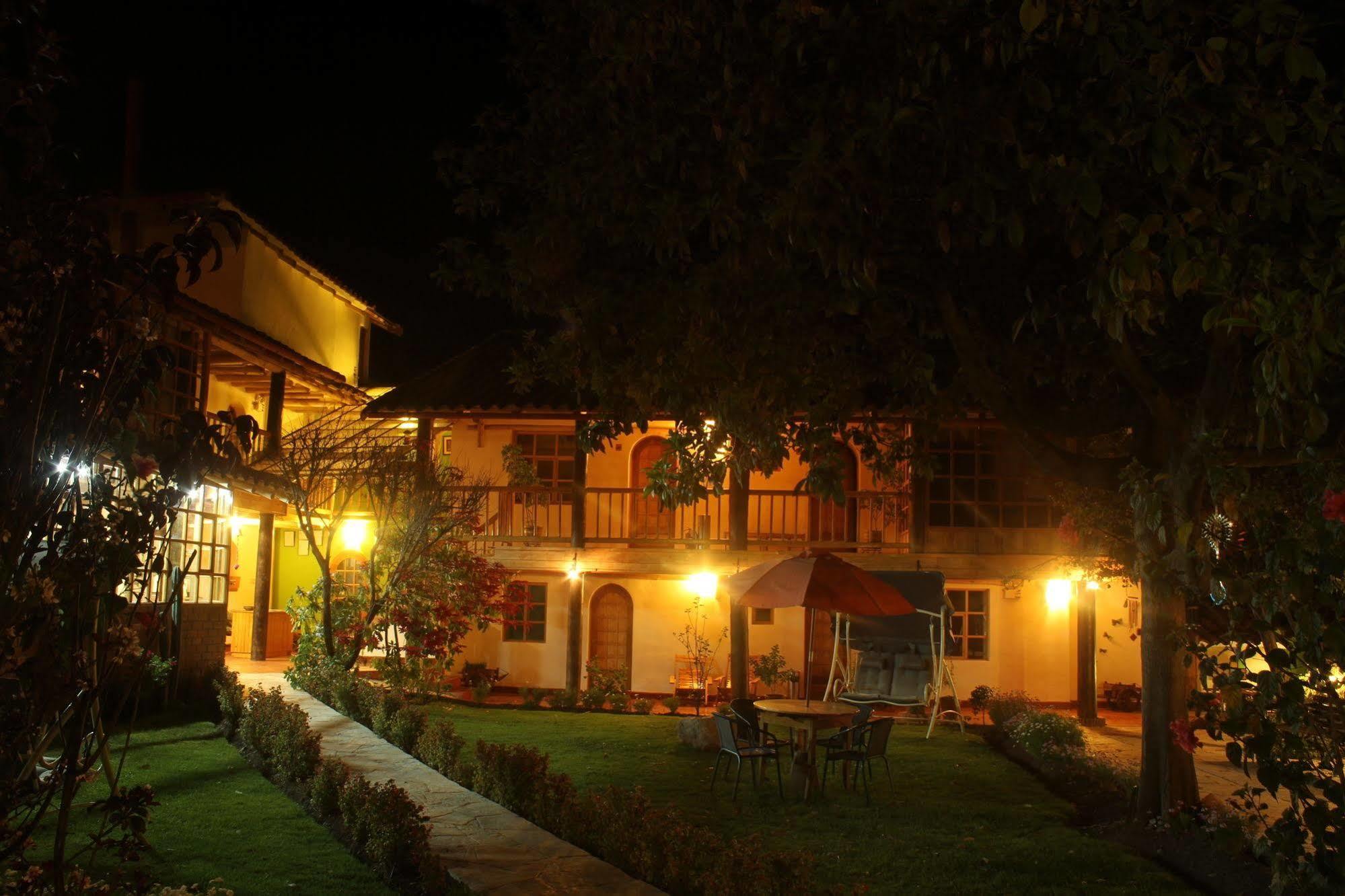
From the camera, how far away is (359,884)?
639cm

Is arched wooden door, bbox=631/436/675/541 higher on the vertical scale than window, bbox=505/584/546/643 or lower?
higher

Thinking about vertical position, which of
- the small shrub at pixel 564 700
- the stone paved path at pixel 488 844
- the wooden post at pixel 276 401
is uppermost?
the wooden post at pixel 276 401

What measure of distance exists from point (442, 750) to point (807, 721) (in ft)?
10.2

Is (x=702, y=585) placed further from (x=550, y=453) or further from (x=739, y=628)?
(x=550, y=453)

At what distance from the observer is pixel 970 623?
18891 mm

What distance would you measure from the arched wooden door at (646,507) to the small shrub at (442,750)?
353 inches

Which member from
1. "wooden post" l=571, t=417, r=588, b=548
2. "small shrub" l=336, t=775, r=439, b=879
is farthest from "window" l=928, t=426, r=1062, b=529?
"small shrub" l=336, t=775, r=439, b=879

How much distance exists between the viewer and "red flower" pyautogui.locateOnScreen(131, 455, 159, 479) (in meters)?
3.62

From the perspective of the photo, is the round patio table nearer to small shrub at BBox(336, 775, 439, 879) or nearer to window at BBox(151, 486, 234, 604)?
small shrub at BBox(336, 775, 439, 879)

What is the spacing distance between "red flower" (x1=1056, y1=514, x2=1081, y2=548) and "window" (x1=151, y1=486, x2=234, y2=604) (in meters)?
11.3

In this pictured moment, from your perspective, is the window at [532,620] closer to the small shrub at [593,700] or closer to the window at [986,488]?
the small shrub at [593,700]

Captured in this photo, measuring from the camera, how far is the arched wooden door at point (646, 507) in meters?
19.3

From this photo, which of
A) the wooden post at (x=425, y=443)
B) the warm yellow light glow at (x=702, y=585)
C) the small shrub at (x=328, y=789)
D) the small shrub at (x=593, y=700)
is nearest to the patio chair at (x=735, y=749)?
the small shrub at (x=328, y=789)

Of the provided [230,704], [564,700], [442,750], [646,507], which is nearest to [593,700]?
[564,700]
